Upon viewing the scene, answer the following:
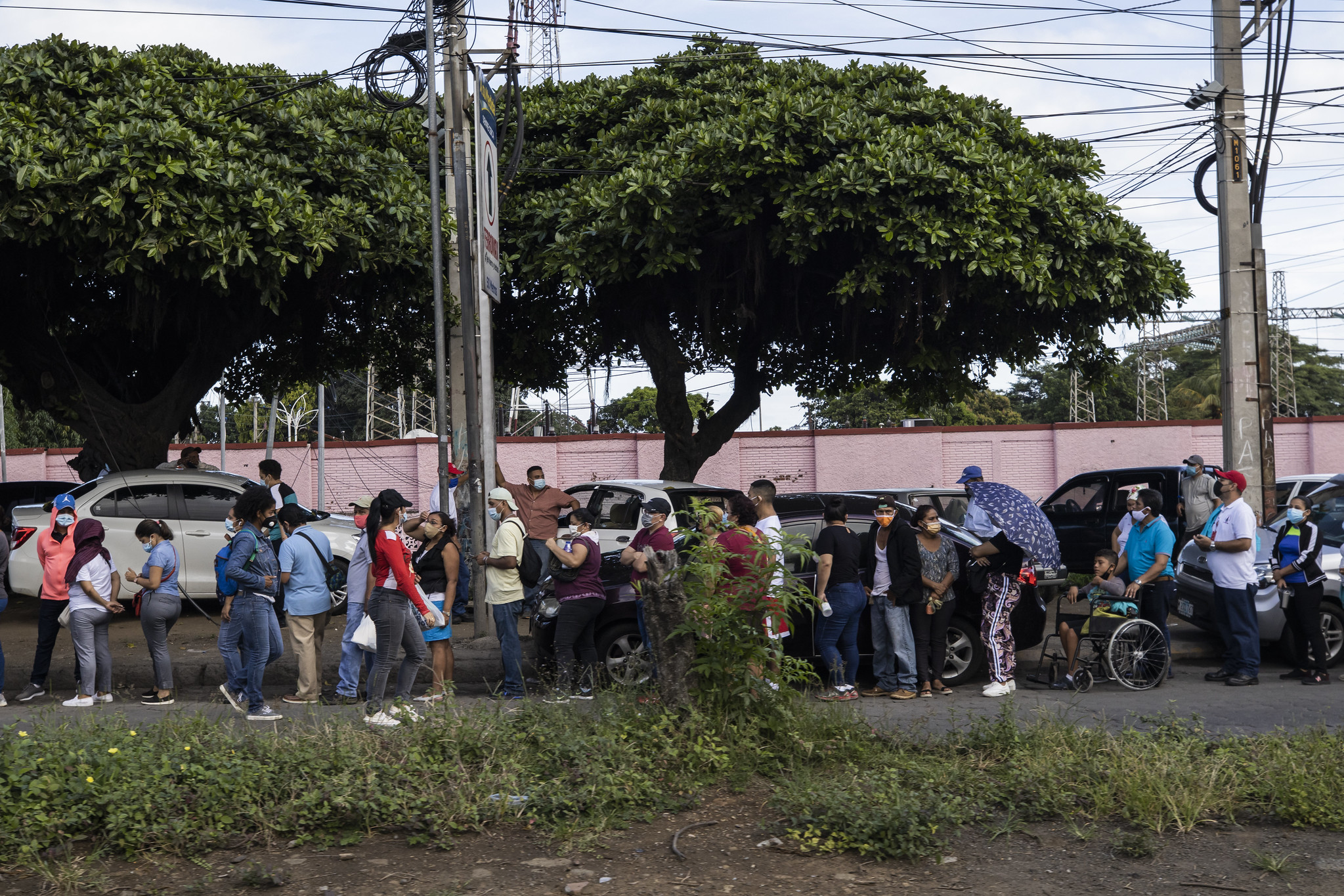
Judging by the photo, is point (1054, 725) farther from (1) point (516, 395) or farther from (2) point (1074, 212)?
(1) point (516, 395)

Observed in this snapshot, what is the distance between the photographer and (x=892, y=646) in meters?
8.71

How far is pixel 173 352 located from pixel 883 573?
35.1ft

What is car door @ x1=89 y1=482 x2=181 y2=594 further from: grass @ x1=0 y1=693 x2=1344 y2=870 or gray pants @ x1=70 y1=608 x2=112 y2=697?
grass @ x1=0 y1=693 x2=1344 y2=870

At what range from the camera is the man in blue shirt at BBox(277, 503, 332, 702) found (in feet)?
28.0

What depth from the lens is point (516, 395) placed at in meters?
51.4

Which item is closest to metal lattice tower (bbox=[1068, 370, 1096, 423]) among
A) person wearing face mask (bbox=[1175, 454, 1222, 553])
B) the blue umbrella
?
person wearing face mask (bbox=[1175, 454, 1222, 553])

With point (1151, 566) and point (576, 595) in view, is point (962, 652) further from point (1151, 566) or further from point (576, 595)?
point (576, 595)

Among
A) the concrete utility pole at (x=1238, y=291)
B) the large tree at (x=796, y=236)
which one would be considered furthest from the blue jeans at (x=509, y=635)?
the concrete utility pole at (x=1238, y=291)

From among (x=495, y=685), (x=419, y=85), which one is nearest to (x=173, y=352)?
(x=419, y=85)

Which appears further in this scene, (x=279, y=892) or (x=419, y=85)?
(x=419, y=85)

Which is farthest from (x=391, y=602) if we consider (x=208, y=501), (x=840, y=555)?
(x=208, y=501)

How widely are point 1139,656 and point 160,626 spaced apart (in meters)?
7.70

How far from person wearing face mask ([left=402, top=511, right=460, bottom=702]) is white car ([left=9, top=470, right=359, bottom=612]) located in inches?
146

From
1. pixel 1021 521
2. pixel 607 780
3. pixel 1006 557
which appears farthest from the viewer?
pixel 1006 557
